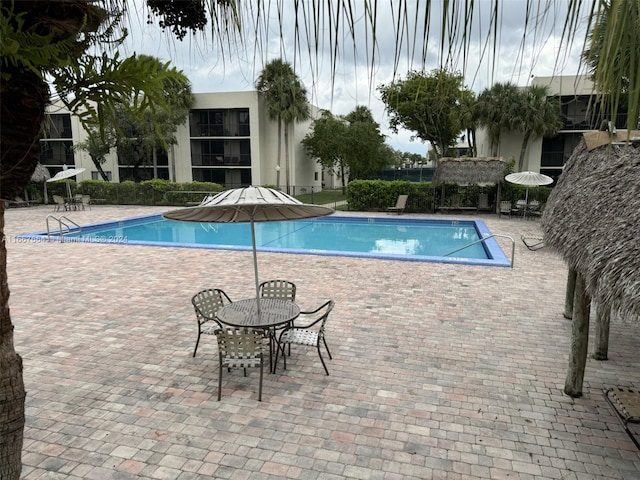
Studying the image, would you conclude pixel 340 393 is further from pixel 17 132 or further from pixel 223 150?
pixel 223 150

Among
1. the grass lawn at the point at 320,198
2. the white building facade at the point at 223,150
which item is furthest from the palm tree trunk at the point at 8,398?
the white building facade at the point at 223,150

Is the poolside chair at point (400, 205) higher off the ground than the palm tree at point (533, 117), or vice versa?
the palm tree at point (533, 117)

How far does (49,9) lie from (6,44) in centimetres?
25

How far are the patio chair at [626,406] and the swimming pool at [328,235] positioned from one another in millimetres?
8800

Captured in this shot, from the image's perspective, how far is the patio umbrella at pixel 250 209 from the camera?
4.30m

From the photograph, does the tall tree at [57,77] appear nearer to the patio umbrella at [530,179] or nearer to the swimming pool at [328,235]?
the swimming pool at [328,235]

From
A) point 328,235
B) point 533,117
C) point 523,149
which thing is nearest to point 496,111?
point 533,117

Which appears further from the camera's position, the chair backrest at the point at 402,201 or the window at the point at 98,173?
the window at the point at 98,173

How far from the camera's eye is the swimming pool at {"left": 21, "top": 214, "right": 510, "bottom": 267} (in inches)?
570

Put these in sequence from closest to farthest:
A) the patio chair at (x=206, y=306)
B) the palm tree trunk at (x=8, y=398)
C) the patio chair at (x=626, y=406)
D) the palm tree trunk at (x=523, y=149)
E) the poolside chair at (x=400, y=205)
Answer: the palm tree trunk at (x=8, y=398) → the patio chair at (x=626, y=406) → the patio chair at (x=206, y=306) → the poolside chair at (x=400, y=205) → the palm tree trunk at (x=523, y=149)

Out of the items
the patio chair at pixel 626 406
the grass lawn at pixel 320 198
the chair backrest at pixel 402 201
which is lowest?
the patio chair at pixel 626 406

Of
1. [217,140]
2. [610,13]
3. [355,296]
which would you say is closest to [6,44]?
[610,13]

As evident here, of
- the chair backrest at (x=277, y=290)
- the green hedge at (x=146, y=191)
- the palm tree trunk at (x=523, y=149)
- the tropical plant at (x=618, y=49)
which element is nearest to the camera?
the tropical plant at (x=618, y=49)

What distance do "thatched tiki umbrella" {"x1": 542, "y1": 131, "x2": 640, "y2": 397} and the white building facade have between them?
93.9 ft
